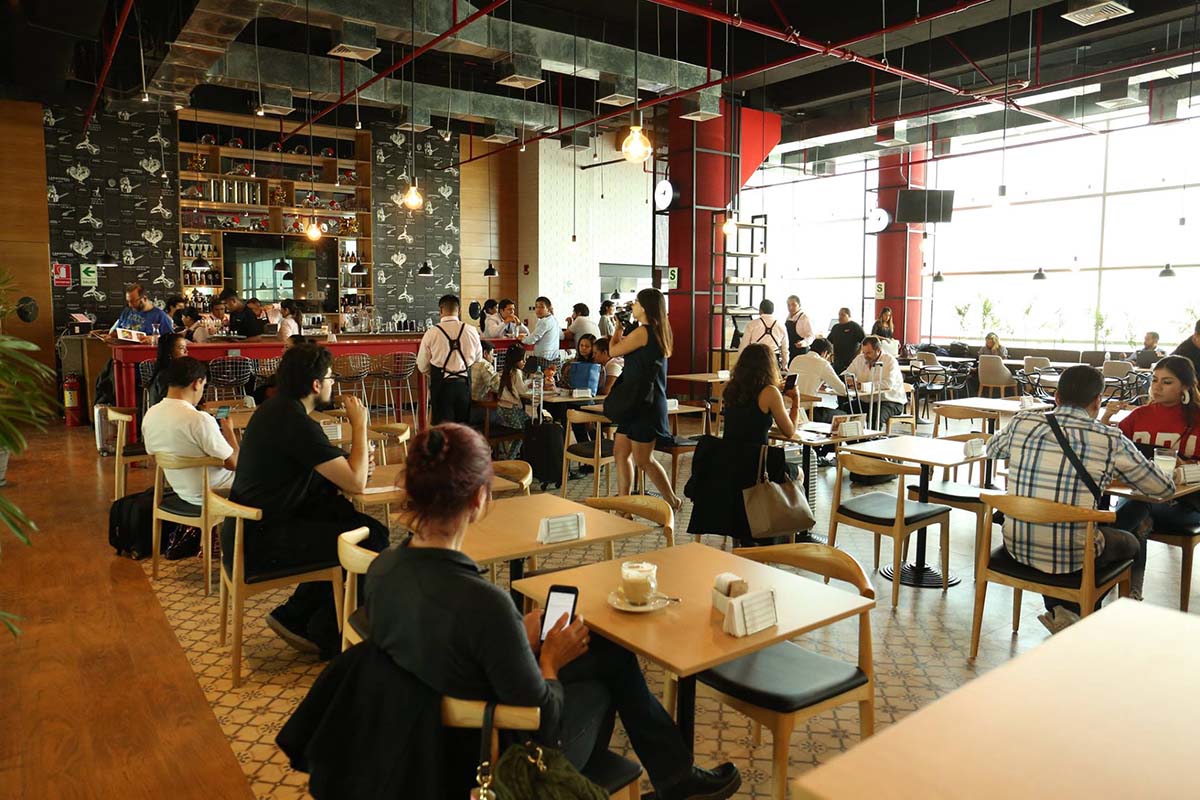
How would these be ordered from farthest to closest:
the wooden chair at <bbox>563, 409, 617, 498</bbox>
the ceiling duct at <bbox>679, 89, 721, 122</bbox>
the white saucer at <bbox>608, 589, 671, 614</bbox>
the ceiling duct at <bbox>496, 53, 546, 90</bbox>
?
the ceiling duct at <bbox>679, 89, 721, 122</bbox>
the ceiling duct at <bbox>496, 53, 546, 90</bbox>
the wooden chair at <bbox>563, 409, 617, 498</bbox>
the white saucer at <bbox>608, 589, 671, 614</bbox>

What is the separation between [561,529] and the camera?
2957 mm

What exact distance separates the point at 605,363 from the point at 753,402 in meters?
3.40

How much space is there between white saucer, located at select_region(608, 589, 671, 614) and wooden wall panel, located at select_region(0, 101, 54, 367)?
11.9 metres

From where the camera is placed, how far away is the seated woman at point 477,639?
1.79 m

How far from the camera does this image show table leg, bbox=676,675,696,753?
241 centimetres

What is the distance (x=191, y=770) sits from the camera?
2.87 metres

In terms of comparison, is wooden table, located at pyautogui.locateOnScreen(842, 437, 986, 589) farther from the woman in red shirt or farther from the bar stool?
the bar stool

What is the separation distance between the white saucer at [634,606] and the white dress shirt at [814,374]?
5.97 metres

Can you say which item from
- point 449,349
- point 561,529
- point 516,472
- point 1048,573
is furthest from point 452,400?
point 1048,573

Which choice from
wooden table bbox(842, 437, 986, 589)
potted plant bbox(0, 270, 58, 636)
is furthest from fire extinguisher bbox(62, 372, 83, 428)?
wooden table bbox(842, 437, 986, 589)

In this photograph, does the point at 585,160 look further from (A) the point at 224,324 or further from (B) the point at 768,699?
(B) the point at 768,699

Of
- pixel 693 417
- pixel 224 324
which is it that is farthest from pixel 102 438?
pixel 693 417

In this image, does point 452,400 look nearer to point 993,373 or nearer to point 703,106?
point 703,106

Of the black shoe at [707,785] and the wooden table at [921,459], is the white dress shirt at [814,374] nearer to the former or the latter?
the wooden table at [921,459]
